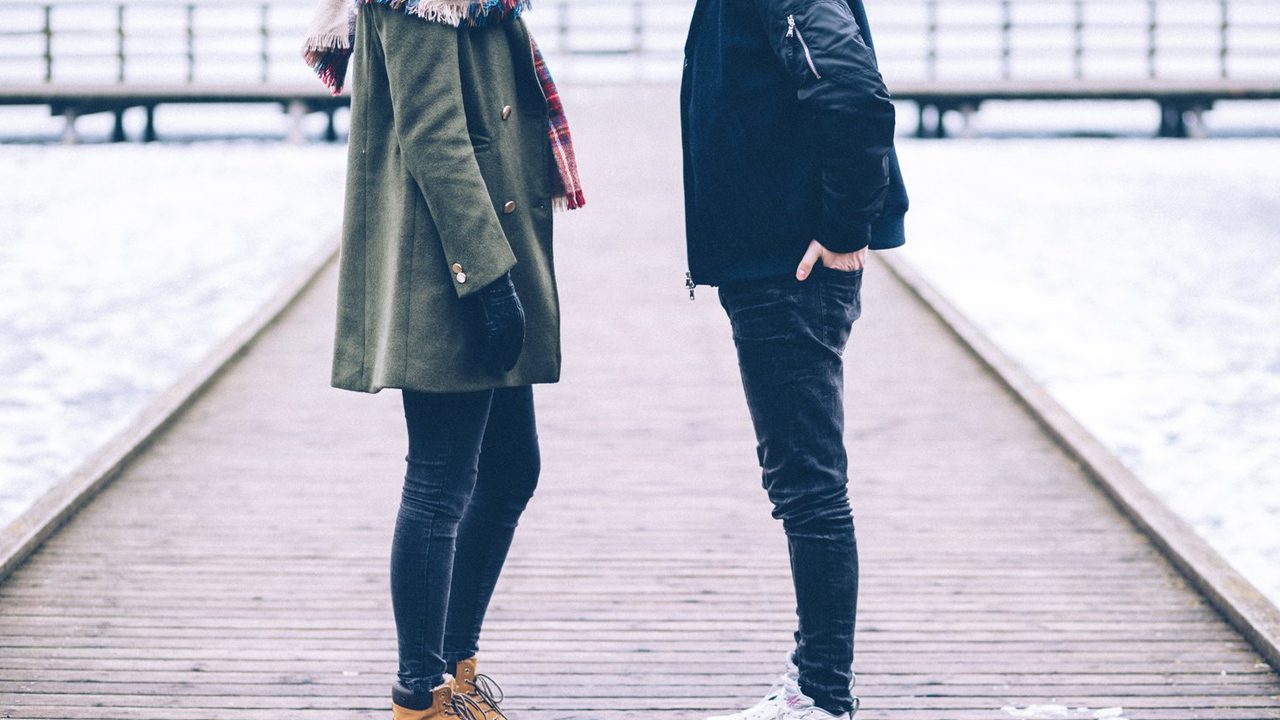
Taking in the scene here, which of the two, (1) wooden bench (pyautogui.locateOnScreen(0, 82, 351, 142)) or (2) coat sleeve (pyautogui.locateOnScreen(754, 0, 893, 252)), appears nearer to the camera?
(2) coat sleeve (pyautogui.locateOnScreen(754, 0, 893, 252))

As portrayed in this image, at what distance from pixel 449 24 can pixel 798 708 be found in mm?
1345

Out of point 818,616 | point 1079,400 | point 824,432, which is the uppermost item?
point 824,432

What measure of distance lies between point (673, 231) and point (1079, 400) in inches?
166

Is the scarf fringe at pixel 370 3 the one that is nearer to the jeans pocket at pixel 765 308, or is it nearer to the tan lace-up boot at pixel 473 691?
the jeans pocket at pixel 765 308

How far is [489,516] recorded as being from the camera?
2410 millimetres

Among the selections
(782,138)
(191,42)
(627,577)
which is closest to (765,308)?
(782,138)

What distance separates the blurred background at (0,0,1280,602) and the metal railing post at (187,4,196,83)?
0.13ft

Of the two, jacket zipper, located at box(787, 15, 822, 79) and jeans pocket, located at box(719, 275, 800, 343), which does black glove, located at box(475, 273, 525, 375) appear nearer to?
jeans pocket, located at box(719, 275, 800, 343)

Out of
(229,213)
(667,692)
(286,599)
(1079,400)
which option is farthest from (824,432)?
(229,213)

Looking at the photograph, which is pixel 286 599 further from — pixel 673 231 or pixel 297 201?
pixel 297 201

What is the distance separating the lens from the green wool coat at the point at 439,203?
6.77 ft

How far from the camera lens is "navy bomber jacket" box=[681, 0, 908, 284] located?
2049mm

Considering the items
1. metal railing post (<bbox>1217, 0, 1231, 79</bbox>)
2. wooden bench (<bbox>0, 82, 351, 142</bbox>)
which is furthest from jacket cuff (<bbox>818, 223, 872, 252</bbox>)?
metal railing post (<bbox>1217, 0, 1231, 79</bbox>)

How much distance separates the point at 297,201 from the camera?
11.6 m
